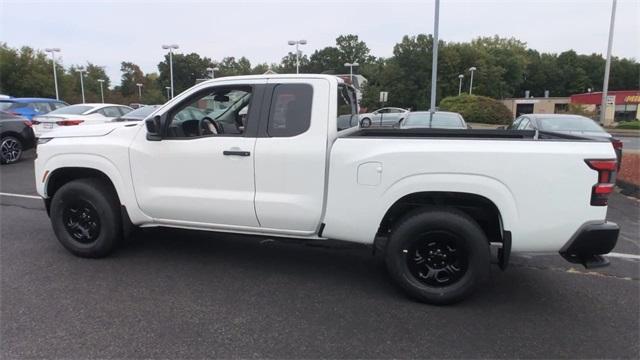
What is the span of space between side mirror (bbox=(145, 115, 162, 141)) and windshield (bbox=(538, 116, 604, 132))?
8.84 meters

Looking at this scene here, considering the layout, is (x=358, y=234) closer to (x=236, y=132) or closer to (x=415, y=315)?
(x=415, y=315)

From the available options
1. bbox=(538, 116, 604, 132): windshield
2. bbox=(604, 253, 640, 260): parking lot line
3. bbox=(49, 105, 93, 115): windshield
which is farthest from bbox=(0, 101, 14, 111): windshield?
bbox=(604, 253, 640, 260): parking lot line

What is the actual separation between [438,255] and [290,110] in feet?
5.96

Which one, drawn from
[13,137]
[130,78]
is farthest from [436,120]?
[130,78]

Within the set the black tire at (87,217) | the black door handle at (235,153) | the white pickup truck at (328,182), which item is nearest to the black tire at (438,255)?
the white pickup truck at (328,182)

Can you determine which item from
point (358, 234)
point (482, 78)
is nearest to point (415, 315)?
point (358, 234)

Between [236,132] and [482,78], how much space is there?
8168 cm

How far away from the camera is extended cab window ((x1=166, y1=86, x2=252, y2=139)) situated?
14.1ft

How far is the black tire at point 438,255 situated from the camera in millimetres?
3598

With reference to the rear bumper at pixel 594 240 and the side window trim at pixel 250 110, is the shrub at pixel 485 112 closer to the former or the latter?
the rear bumper at pixel 594 240

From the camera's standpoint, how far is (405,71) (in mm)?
76188

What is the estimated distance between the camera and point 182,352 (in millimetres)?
3010

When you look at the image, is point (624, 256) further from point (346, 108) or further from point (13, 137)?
point (13, 137)

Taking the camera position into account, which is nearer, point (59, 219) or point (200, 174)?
point (200, 174)
